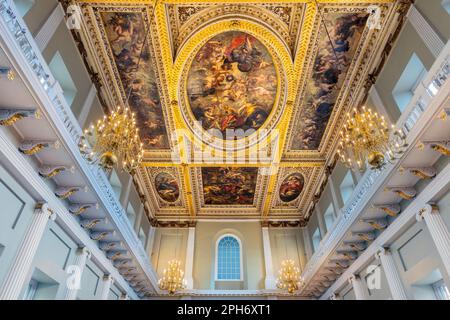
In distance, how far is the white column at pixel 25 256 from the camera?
562 cm

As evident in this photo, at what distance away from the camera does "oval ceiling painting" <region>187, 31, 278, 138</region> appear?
390 inches

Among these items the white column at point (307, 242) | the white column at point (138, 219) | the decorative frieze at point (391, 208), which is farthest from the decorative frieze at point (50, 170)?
the white column at point (307, 242)

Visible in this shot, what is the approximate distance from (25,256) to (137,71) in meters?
6.33

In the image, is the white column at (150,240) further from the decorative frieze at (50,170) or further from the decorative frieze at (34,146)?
the decorative frieze at (34,146)

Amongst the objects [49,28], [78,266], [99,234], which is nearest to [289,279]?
[99,234]

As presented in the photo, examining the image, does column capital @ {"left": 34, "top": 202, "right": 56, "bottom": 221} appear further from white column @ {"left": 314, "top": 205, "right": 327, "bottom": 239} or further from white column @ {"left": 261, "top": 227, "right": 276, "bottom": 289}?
white column @ {"left": 261, "top": 227, "right": 276, "bottom": 289}

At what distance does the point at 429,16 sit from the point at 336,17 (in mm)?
2462

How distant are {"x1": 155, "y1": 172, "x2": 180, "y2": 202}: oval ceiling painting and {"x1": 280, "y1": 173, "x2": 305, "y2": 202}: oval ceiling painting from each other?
219 inches

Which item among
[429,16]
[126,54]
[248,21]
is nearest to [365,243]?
[429,16]

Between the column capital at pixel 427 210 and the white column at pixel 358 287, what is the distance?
439 cm

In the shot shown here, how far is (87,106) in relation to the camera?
27.7ft

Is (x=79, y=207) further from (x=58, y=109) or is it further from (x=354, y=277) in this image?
(x=354, y=277)
